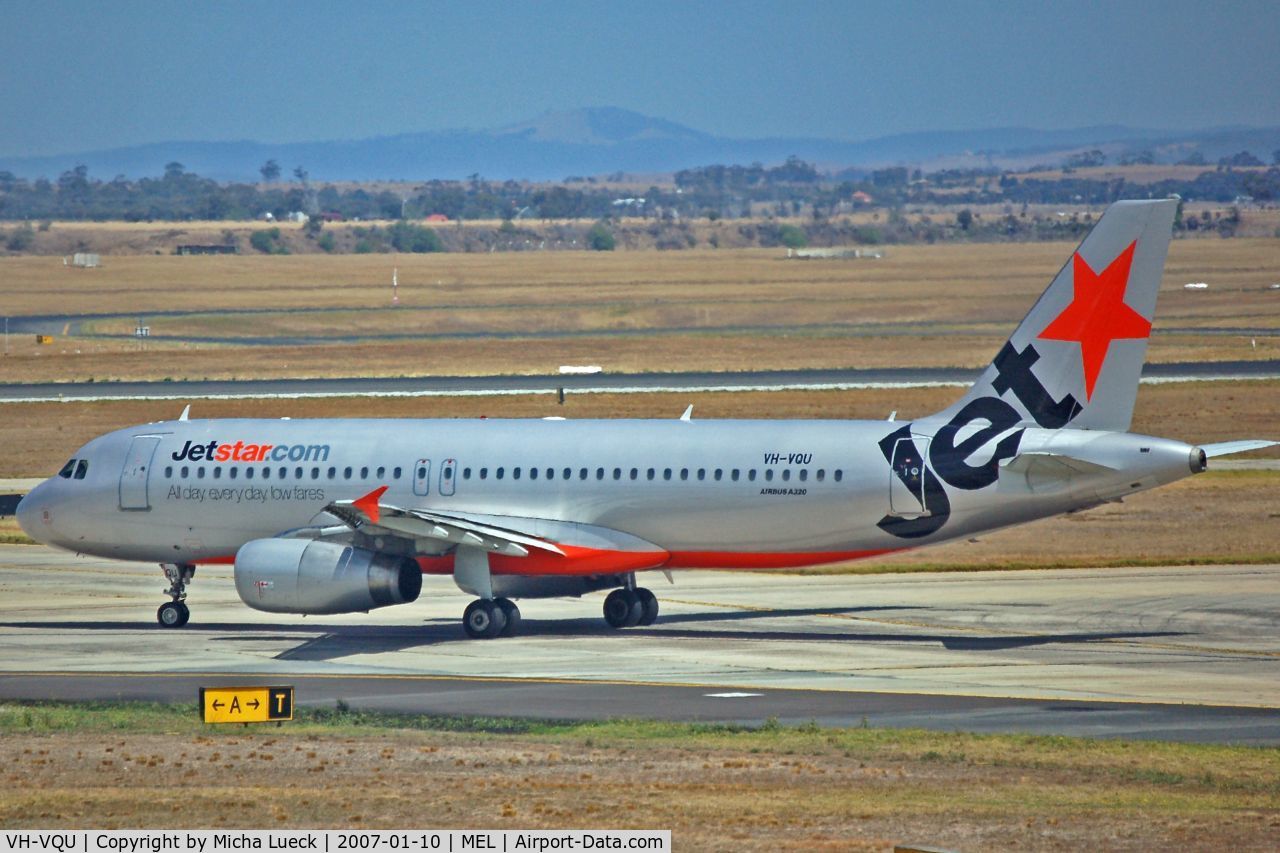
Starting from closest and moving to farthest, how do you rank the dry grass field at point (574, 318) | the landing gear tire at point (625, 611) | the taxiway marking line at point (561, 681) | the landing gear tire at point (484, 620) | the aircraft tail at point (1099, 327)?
the taxiway marking line at point (561, 681)
the aircraft tail at point (1099, 327)
the landing gear tire at point (484, 620)
the landing gear tire at point (625, 611)
the dry grass field at point (574, 318)

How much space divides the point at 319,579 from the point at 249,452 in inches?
210

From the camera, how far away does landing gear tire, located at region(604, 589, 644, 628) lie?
1601 inches

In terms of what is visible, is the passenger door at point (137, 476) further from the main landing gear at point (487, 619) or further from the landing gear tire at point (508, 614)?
the landing gear tire at point (508, 614)

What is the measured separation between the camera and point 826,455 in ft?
126

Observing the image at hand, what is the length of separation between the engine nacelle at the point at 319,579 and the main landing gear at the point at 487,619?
146 centimetres

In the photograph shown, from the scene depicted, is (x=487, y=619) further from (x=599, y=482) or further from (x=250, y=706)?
(x=250, y=706)

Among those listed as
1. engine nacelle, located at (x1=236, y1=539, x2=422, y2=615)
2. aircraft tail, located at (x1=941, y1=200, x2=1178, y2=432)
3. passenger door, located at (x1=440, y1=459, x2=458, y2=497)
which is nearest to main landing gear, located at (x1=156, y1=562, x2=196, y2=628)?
engine nacelle, located at (x1=236, y1=539, x2=422, y2=615)

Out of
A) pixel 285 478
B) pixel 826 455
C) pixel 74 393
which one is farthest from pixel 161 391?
pixel 826 455

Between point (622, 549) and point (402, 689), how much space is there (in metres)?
8.38

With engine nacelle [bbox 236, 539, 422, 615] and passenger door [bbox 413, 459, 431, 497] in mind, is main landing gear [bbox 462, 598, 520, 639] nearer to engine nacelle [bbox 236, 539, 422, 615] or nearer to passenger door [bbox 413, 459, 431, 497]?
engine nacelle [bbox 236, 539, 422, 615]

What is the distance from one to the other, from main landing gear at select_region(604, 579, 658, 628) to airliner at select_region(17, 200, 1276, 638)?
0.04m

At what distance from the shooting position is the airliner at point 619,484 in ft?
121

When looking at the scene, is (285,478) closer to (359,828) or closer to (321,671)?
(321,671)

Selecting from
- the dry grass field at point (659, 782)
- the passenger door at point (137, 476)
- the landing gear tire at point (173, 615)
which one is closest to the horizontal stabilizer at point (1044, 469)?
the dry grass field at point (659, 782)
